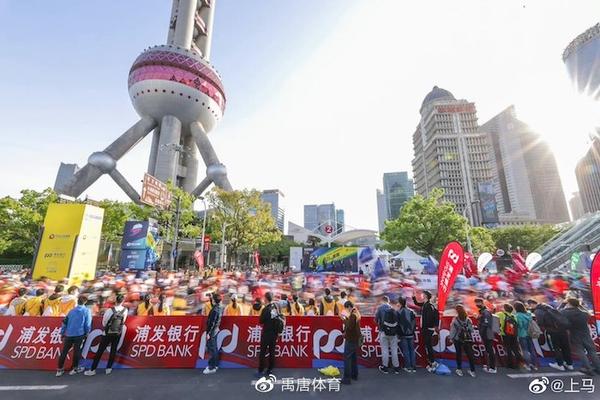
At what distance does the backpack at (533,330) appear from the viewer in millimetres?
6527

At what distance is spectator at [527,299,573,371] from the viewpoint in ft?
21.4

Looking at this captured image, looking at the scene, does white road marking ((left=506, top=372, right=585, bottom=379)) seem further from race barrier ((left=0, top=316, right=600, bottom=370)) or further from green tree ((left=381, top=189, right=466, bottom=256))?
green tree ((left=381, top=189, right=466, bottom=256))

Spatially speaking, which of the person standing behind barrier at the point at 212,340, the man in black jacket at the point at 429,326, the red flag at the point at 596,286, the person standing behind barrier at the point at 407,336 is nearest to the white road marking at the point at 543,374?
the red flag at the point at 596,286

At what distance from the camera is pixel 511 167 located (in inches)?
6570

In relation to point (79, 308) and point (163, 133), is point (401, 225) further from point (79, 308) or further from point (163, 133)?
point (163, 133)

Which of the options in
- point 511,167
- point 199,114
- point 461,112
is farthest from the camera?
point 511,167

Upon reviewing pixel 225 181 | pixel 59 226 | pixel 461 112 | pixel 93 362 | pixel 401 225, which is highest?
pixel 461 112

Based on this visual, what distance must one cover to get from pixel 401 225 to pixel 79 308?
29.8m

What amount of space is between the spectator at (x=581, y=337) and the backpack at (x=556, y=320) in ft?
0.27

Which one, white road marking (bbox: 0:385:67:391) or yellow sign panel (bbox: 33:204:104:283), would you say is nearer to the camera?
white road marking (bbox: 0:385:67:391)

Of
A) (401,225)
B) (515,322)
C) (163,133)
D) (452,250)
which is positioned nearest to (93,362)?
(452,250)

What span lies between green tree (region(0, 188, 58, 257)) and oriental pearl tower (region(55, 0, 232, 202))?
2196 cm

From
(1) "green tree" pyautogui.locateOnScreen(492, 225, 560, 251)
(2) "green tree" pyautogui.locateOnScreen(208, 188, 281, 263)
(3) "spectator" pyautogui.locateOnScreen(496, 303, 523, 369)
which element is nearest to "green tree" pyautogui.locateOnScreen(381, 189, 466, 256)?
(2) "green tree" pyautogui.locateOnScreen(208, 188, 281, 263)

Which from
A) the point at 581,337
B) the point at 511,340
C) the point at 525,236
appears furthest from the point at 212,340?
the point at 525,236
